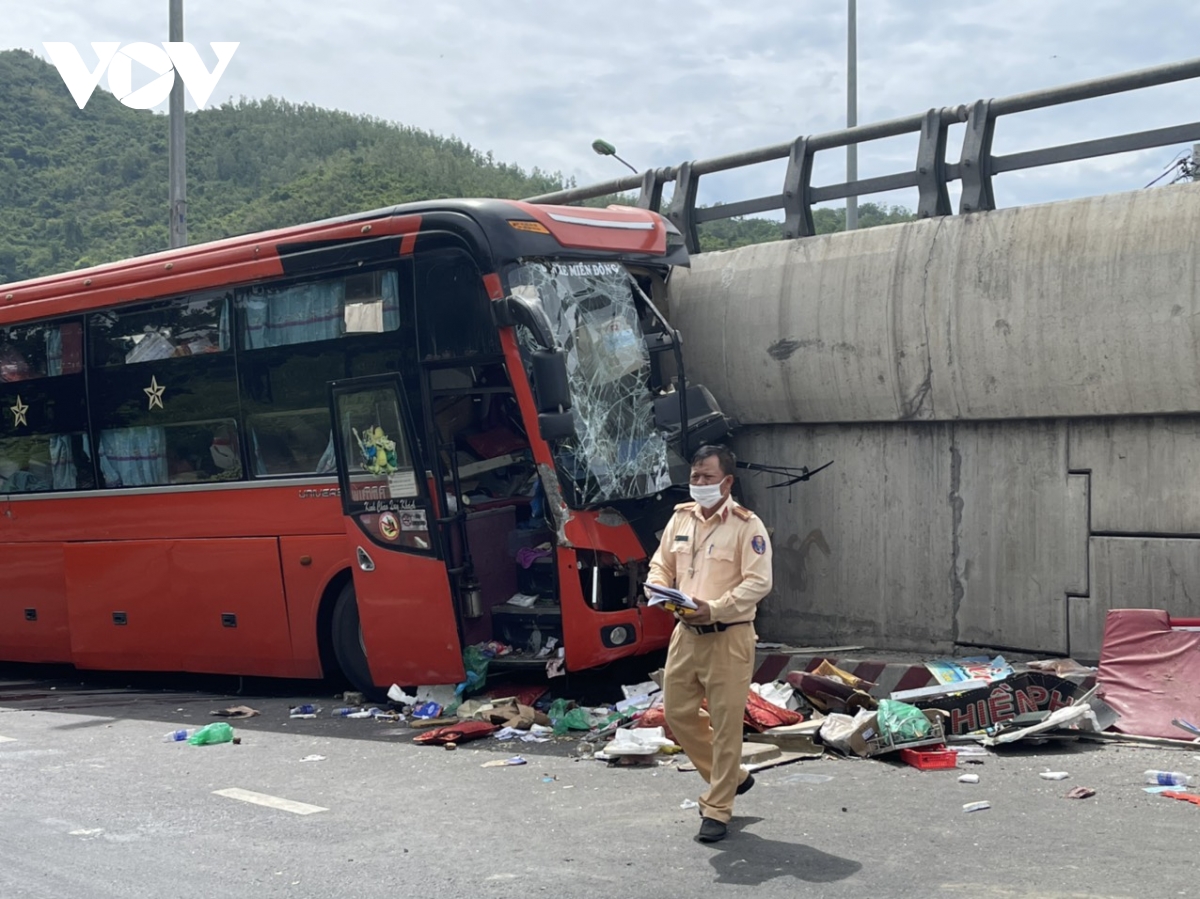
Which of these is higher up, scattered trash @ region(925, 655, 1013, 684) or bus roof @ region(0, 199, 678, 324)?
bus roof @ region(0, 199, 678, 324)

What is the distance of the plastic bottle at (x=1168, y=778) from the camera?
6.86 m

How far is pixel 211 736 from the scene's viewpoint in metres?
9.32

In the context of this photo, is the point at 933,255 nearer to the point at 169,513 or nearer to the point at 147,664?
the point at 169,513

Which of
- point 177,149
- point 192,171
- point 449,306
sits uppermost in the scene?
point 192,171

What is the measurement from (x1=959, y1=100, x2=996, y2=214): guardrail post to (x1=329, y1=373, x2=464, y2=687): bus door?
4.43 metres

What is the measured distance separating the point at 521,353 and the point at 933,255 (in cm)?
319

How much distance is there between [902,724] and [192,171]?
7304 cm

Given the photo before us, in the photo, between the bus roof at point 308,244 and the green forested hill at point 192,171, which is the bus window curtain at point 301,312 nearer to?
the bus roof at point 308,244

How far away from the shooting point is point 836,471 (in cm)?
1082

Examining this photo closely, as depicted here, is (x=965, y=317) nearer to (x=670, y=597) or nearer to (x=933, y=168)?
(x=933, y=168)

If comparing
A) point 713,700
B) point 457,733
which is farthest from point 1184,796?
point 457,733

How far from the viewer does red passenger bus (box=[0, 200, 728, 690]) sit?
9.43m

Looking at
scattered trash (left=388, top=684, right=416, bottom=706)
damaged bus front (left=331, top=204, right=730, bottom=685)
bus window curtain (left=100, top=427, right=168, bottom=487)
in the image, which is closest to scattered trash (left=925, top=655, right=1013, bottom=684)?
damaged bus front (left=331, top=204, right=730, bottom=685)

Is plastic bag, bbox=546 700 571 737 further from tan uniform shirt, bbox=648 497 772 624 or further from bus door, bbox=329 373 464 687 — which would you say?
tan uniform shirt, bbox=648 497 772 624
